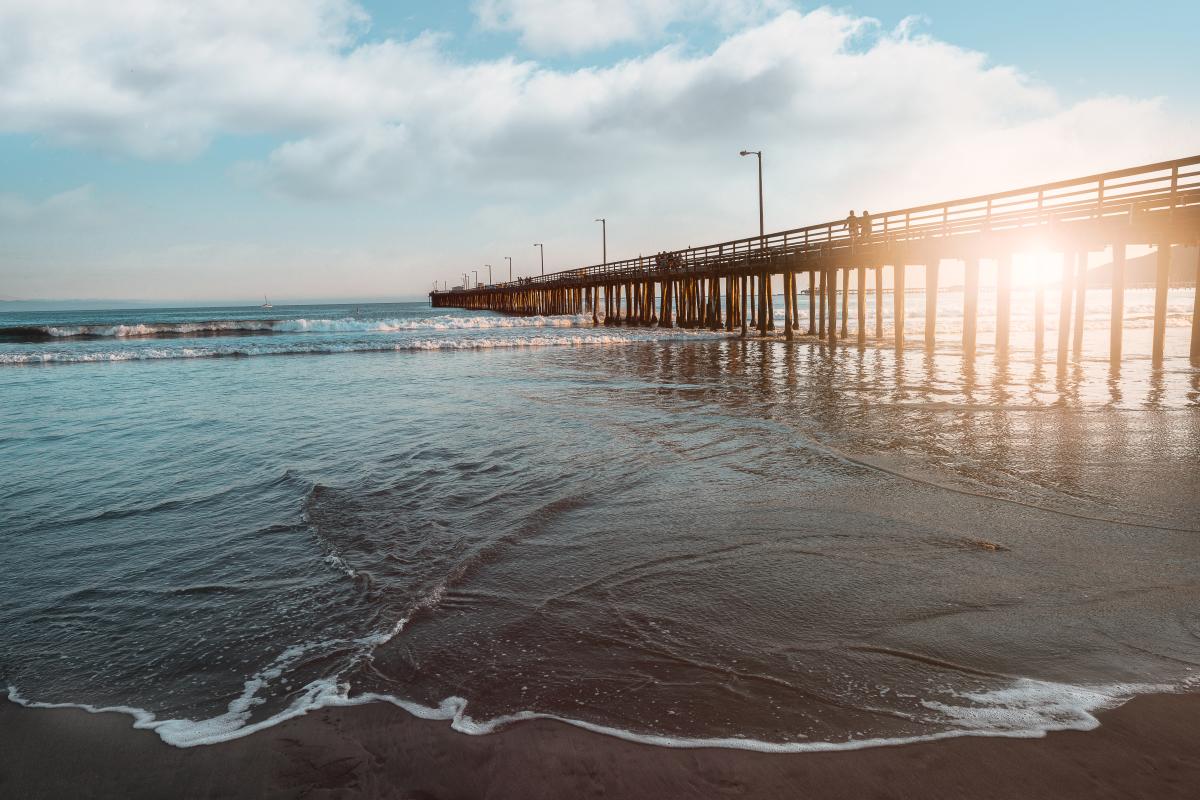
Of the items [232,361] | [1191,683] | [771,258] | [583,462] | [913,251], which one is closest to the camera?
[1191,683]

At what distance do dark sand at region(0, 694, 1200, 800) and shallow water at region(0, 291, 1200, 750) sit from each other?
11cm

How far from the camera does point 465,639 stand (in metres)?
3.52

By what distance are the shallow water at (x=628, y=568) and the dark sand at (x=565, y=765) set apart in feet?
0.37

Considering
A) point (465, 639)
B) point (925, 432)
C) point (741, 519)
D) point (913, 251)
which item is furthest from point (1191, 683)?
point (913, 251)

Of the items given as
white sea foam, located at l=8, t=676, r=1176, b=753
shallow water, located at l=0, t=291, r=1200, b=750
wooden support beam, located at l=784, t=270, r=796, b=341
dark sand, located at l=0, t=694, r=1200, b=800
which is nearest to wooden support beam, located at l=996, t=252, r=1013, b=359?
shallow water, located at l=0, t=291, r=1200, b=750

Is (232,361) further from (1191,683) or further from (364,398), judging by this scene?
(1191,683)

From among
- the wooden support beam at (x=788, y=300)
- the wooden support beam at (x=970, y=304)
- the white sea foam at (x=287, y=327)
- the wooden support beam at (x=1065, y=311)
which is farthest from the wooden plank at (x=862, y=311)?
the white sea foam at (x=287, y=327)

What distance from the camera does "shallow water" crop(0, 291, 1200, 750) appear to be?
300cm

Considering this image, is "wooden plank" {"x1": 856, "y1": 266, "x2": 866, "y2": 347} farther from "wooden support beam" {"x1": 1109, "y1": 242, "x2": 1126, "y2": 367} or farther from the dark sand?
the dark sand

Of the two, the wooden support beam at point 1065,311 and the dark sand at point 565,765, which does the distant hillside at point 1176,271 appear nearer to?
the wooden support beam at point 1065,311

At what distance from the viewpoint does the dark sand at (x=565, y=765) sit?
2.38 m

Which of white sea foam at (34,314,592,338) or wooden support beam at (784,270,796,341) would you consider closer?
wooden support beam at (784,270,796,341)

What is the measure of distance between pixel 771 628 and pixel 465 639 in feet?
5.04

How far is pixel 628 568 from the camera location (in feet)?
14.4
